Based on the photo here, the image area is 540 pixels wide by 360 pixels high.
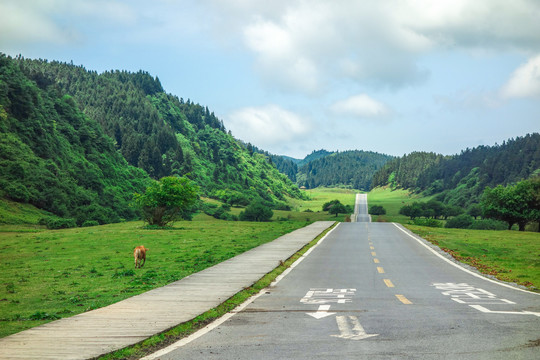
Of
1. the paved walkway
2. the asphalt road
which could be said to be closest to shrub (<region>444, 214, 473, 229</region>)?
the asphalt road

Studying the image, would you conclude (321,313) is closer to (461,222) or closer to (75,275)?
(75,275)

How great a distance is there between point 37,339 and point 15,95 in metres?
141

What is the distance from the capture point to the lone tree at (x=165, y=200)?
200 feet

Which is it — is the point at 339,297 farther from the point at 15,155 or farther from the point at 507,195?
the point at 15,155

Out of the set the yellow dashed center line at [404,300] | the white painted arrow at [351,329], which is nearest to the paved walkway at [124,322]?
the white painted arrow at [351,329]

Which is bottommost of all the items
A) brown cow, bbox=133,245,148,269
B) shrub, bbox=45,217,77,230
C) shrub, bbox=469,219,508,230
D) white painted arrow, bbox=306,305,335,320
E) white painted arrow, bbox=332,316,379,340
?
shrub, bbox=45,217,77,230

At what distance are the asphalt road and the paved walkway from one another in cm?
117

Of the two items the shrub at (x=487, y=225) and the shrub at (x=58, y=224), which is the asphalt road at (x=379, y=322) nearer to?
the shrub at (x=58, y=224)

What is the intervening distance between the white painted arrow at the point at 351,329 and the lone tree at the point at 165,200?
5159 centimetres

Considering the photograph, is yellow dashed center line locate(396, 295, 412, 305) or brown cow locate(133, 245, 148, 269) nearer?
yellow dashed center line locate(396, 295, 412, 305)

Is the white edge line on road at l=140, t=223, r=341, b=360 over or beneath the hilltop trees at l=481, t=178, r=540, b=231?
beneath

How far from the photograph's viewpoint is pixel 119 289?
1664 centimetres

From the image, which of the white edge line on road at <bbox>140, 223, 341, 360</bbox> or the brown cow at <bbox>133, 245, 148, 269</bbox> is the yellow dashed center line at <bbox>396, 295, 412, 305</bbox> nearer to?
the white edge line on road at <bbox>140, 223, 341, 360</bbox>

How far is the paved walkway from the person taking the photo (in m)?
8.08
